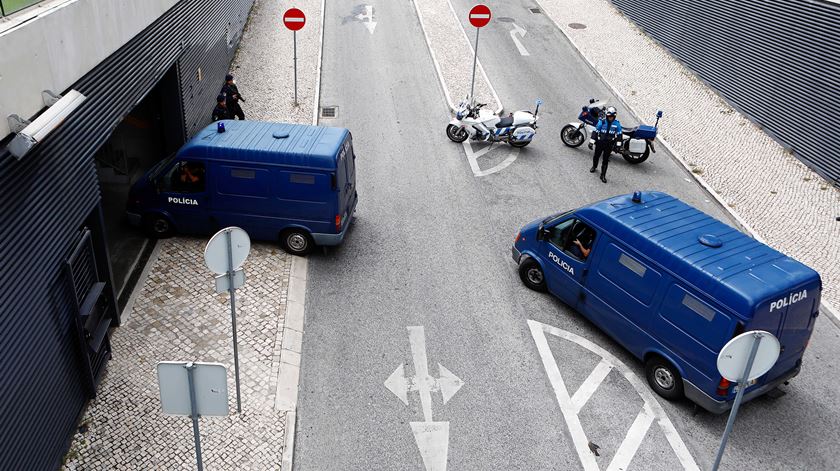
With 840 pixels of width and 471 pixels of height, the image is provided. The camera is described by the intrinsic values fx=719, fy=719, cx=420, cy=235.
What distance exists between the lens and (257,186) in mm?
12344

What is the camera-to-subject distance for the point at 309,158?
1205cm

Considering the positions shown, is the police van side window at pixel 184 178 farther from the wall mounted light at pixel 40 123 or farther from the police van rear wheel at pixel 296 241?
the wall mounted light at pixel 40 123

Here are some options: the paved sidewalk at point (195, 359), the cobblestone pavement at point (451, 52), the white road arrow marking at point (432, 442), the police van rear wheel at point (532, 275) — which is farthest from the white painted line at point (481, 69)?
the white road arrow marking at point (432, 442)

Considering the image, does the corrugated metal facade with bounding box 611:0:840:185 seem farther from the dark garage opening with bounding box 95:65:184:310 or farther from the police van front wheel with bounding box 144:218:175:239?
the police van front wheel with bounding box 144:218:175:239

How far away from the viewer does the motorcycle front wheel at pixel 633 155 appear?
17.0m

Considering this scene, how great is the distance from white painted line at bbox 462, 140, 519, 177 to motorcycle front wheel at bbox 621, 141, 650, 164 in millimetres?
2541

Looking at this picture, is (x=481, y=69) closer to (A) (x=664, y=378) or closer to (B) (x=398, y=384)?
(A) (x=664, y=378)

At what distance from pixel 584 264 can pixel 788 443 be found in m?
3.67

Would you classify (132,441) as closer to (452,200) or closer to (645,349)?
(645,349)

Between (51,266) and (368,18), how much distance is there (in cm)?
1960

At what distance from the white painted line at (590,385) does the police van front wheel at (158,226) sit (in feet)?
25.3

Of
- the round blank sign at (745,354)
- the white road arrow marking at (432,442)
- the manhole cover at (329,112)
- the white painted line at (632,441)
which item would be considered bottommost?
the manhole cover at (329,112)

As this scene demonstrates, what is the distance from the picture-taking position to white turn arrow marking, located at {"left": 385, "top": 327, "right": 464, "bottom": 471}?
9.10 meters

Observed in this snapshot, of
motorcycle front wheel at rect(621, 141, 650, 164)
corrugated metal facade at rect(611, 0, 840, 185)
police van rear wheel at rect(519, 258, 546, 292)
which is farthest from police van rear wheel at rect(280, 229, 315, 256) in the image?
corrugated metal facade at rect(611, 0, 840, 185)
